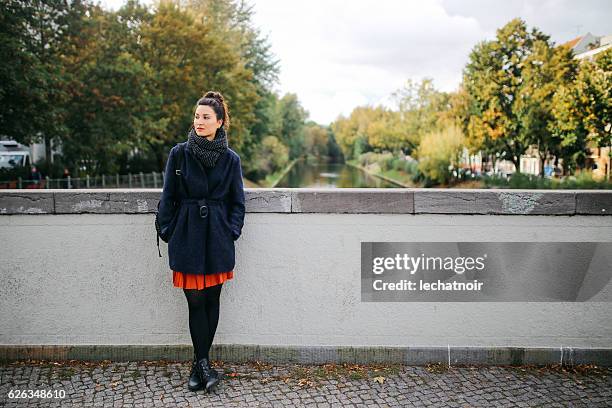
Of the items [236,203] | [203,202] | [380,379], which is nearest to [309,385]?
[380,379]

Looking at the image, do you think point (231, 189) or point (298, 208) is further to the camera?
point (298, 208)

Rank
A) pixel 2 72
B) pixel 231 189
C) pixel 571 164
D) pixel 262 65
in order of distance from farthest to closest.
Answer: pixel 262 65 → pixel 571 164 → pixel 2 72 → pixel 231 189

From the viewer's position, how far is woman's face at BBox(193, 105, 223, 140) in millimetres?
4141

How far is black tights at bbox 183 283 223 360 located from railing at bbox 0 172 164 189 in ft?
72.9

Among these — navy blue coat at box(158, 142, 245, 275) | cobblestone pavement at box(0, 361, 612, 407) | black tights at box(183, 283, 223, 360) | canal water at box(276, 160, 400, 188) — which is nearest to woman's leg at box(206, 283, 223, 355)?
black tights at box(183, 283, 223, 360)

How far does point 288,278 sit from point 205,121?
1.47 m

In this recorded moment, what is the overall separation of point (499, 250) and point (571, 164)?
31904 millimetres

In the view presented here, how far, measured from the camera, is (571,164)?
3362 cm

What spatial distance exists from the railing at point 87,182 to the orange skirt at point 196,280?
22241 mm

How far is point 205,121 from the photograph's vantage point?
4.16 metres

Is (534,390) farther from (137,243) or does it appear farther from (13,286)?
(13,286)

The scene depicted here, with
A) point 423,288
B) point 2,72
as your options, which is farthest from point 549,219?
point 2,72

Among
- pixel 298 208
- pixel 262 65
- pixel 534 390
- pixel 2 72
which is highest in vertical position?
pixel 262 65

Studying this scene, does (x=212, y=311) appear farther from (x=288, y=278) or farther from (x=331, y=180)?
(x=331, y=180)
